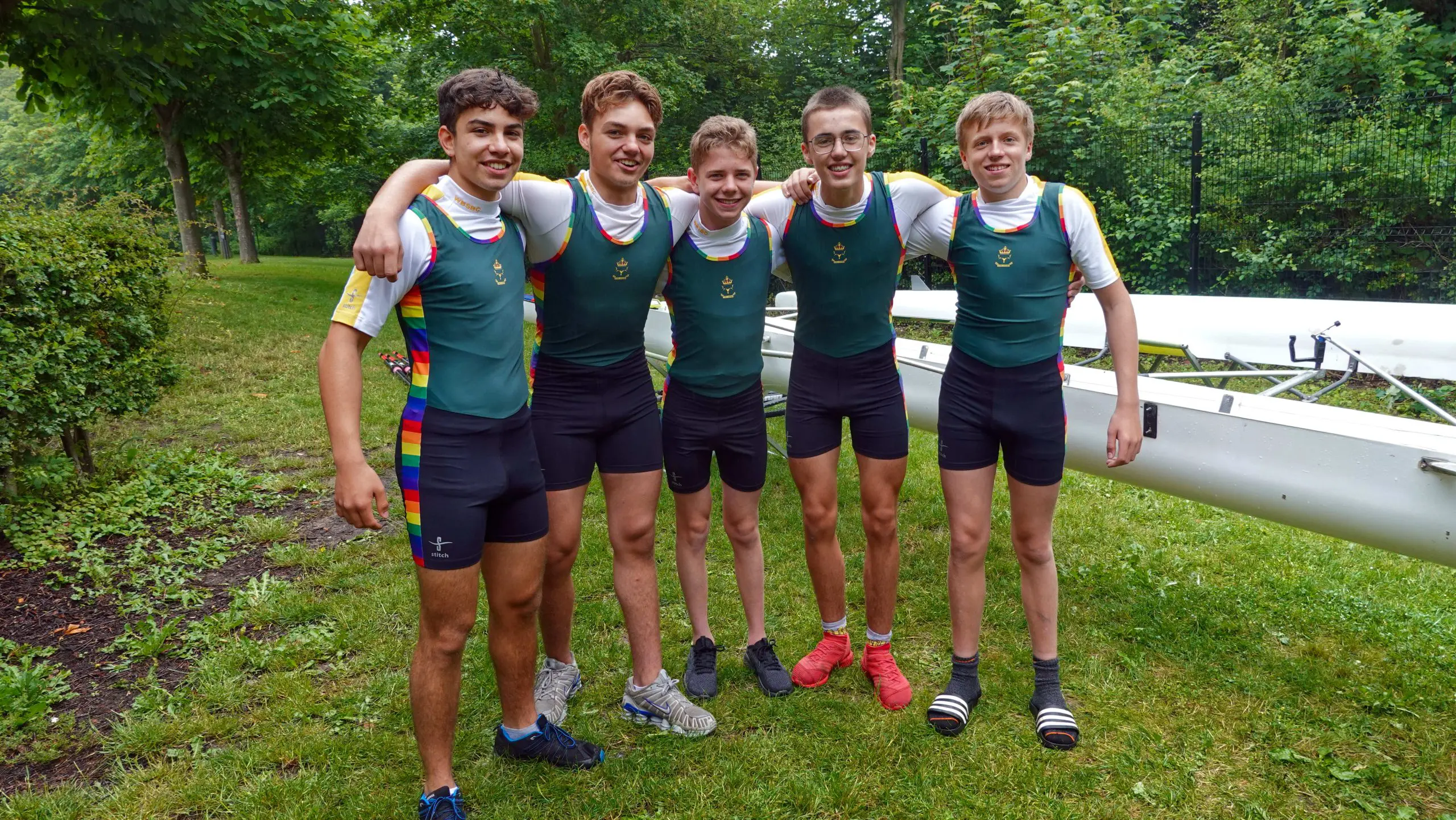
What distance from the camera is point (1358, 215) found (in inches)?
344

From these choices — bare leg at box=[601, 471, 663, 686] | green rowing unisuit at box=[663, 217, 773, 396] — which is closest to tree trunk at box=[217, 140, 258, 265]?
green rowing unisuit at box=[663, 217, 773, 396]

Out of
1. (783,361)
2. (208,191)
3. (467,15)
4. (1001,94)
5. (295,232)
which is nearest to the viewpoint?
(1001,94)

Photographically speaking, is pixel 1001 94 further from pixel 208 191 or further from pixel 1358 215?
pixel 208 191

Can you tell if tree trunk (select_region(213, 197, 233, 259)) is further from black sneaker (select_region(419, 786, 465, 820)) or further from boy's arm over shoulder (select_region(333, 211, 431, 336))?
black sneaker (select_region(419, 786, 465, 820))

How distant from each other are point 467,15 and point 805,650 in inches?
Answer: 622

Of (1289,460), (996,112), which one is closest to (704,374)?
(996,112)

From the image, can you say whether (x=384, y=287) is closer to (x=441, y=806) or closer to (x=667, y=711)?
(x=441, y=806)

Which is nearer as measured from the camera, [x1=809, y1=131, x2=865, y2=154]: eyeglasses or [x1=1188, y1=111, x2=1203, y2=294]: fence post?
[x1=809, y1=131, x2=865, y2=154]: eyeglasses

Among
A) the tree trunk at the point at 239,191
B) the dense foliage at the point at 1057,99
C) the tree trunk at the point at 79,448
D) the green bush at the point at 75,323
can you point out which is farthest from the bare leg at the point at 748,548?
the tree trunk at the point at 239,191

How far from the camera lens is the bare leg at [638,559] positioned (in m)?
3.08

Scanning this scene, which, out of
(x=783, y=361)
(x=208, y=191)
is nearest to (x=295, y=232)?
(x=208, y=191)

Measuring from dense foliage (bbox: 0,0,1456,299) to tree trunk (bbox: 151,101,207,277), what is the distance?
0.73 ft

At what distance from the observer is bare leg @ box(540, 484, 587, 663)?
298 cm

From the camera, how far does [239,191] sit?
65.9 ft
